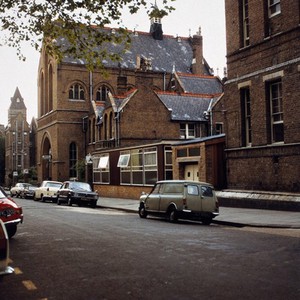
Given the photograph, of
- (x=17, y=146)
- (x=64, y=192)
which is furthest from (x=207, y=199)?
(x=17, y=146)

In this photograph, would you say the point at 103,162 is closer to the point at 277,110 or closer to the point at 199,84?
the point at 199,84

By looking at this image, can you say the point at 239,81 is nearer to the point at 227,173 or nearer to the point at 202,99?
the point at 227,173

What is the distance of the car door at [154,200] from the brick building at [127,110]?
1302cm

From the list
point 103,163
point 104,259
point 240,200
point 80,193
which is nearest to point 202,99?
point 103,163

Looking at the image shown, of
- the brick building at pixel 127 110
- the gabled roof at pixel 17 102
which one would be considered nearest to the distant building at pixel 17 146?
the gabled roof at pixel 17 102

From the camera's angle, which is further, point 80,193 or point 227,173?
point 80,193

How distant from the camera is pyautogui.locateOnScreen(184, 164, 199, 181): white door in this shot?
96.9 ft

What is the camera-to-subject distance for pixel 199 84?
184 feet

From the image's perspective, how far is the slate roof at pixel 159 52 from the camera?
6269 cm

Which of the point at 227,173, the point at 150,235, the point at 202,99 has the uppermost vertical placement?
the point at 202,99

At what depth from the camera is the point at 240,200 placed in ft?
80.1

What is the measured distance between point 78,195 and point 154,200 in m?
11.4

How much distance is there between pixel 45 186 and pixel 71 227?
22854mm

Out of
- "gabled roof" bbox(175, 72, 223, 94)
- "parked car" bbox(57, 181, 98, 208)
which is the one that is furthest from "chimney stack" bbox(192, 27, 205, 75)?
"parked car" bbox(57, 181, 98, 208)
